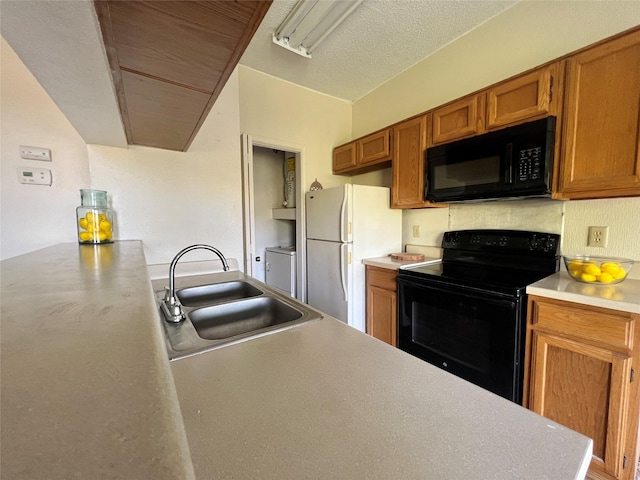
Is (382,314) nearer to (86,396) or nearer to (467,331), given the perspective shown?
(467,331)

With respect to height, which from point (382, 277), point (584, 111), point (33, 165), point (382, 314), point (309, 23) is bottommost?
point (382, 314)

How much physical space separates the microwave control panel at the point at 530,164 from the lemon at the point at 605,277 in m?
0.57

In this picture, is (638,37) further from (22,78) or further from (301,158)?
(22,78)

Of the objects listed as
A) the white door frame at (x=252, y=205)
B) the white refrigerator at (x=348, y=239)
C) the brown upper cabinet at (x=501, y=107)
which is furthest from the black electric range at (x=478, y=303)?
the white door frame at (x=252, y=205)

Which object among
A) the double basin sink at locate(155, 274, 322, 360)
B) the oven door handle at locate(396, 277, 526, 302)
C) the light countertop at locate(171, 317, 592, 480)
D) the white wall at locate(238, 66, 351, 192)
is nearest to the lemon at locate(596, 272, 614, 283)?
the oven door handle at locate(396, 277, 526, 302)

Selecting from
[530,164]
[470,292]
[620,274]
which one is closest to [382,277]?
[470,292]

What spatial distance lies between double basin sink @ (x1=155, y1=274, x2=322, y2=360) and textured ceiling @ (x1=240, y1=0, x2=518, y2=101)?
1.86 m

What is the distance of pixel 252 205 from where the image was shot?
249 cm

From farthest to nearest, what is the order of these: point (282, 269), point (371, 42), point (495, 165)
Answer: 1. point (282, 269)
2. point (371, 42)
3. point (495, 165)

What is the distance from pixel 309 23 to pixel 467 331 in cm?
230

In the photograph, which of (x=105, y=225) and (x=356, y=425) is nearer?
(x=356, y=425)

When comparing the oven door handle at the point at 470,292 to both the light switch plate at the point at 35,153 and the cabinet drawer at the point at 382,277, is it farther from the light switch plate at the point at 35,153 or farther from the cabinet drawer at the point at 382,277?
the light switch plate at the point at 35,153

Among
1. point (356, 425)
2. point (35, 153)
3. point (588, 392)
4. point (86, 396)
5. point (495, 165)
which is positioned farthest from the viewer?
point (495, 165)

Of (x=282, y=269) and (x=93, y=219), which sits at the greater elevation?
(x=93, y=219)
